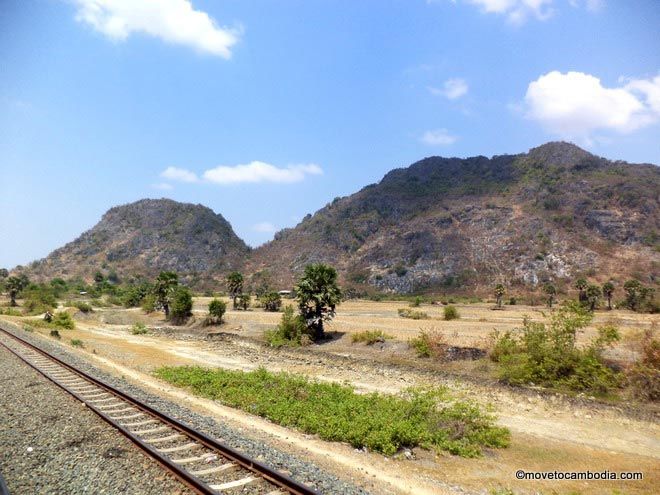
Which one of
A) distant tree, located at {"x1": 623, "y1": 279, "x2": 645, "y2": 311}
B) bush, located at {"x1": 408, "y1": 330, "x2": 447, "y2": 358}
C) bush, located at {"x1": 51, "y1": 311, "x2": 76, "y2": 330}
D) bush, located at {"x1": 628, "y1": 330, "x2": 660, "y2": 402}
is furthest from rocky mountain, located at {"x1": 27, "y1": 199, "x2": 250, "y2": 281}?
bush, located at {"x1": 628, "y1": 330, "x2": 660, "y2": 402}

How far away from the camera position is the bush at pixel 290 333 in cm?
3969

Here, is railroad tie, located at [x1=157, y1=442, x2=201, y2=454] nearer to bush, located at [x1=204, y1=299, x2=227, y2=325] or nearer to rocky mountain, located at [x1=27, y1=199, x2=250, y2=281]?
bush, located at [x1=204, y1=299, x2=227, y2=325]

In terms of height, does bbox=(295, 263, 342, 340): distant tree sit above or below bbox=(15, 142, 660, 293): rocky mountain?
below

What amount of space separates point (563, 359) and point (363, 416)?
13.4 m

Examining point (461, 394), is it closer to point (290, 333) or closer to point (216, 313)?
point (290, 333)

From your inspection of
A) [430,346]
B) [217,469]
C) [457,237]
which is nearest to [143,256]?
[457,237]

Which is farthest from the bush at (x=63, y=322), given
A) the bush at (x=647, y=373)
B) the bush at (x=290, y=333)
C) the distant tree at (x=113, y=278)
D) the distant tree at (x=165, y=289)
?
the distant tree at (x=113, y=278)

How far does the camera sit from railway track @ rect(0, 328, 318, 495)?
852cm

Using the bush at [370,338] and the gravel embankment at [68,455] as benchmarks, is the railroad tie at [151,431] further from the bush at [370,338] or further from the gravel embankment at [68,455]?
the bush at [370,338]

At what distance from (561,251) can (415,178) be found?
8686cm

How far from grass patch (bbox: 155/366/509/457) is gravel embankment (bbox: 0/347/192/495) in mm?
5480

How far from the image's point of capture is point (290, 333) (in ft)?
134

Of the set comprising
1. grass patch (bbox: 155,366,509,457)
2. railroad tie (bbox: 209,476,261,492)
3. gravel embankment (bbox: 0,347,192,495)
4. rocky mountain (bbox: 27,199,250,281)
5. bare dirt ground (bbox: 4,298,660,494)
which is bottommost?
bare dirt ground (bbox: 4,298,660,494)

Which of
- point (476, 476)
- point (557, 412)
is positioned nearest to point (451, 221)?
point (557, 412)
